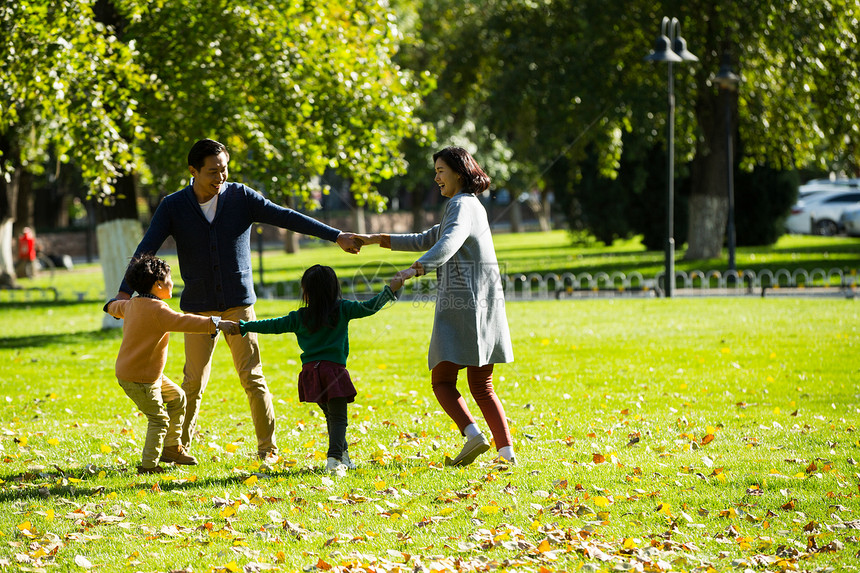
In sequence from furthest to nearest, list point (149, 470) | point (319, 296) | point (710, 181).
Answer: point (710, 181), point (149, 470), point (319, 296)

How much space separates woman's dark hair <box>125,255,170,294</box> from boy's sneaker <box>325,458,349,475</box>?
4.69 feet

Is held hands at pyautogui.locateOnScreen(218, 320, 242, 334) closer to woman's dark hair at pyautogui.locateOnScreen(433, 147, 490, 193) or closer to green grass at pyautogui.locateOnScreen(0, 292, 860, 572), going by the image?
green grass at pyautogui.locateOnScreen(0, 292, 860, 572)

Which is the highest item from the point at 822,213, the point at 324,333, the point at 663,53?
the point at 663,53

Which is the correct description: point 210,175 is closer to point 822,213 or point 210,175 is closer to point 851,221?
point 851,221

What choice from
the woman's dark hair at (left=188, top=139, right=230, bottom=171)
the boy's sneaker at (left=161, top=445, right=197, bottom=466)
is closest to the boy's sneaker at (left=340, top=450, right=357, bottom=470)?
the boy's sneaker at (left=161, top=445, right=197, bottom=466)

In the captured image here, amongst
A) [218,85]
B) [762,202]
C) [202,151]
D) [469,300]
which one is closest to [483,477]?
[469,300]

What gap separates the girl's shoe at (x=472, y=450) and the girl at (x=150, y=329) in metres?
1.49

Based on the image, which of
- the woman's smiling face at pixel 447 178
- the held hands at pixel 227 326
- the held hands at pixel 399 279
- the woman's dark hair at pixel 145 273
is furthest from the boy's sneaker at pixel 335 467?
the woman's smiling face at pixel 447 178

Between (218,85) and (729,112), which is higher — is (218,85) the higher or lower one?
the lower one

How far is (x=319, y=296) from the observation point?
538 cm

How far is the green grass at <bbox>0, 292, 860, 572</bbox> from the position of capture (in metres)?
4.22

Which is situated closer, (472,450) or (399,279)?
(399,279)

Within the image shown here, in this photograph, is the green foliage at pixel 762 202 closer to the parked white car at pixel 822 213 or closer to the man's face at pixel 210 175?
the parked white car at pixel 822 213

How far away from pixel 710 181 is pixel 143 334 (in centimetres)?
1856
